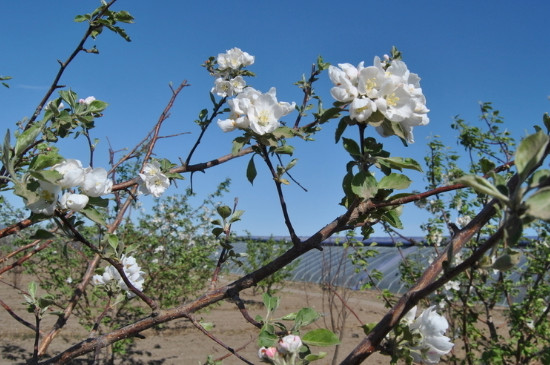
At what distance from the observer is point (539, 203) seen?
21.3 inches

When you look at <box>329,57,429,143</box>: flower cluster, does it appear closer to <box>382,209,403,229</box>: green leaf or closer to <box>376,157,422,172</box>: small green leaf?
<box>376,157,422,172</box>: small green leaf

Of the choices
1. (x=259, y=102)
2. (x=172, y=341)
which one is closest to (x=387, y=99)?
(x=259, y=102)

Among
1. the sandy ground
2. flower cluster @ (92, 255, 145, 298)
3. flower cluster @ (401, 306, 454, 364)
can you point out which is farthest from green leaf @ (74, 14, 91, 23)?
the sandy ground

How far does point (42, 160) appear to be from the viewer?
915 millimetres

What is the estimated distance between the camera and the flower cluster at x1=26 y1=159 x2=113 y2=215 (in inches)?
36.0

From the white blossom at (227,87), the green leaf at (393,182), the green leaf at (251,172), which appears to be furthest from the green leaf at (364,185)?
the white blossom at (227,87)

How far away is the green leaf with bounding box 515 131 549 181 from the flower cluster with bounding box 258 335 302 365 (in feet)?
1.77

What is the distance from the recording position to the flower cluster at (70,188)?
92cm

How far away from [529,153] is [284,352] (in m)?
0.59

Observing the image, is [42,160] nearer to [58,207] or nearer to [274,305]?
[58,207]

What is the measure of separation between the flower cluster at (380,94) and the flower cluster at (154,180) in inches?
37.7

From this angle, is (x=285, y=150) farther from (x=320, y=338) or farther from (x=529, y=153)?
(x=529, y=153)

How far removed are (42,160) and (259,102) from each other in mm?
498

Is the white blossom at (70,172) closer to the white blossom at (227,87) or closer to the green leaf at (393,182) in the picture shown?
the green leaf at (393,182)
